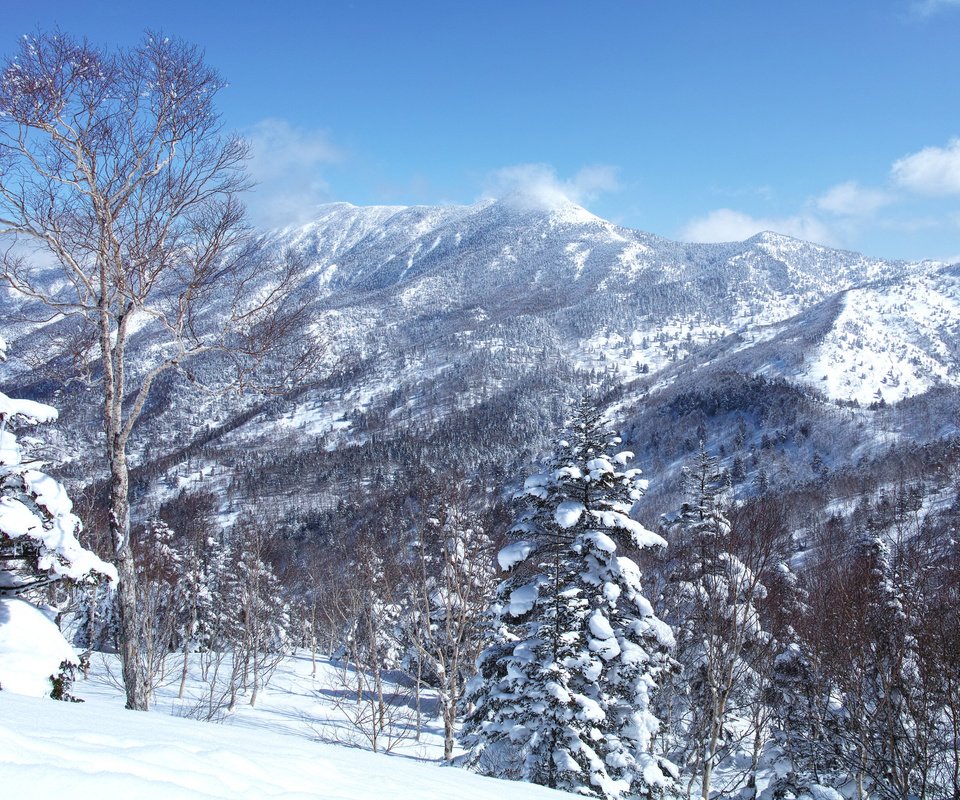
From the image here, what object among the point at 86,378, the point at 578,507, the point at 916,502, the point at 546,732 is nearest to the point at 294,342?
the point at 86,378

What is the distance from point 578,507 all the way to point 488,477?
545ft

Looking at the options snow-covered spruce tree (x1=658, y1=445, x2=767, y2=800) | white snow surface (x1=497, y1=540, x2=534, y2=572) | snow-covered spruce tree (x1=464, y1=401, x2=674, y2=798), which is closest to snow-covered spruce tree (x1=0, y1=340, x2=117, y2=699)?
white snow surface (x1=497, y1=540, x2=534, y2=572)

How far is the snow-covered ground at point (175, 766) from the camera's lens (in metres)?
2.71

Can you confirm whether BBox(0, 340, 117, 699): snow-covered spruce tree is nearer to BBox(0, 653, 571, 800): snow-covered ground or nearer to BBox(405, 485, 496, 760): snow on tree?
BBox(0, 653, 571, 800): snow-covered ground

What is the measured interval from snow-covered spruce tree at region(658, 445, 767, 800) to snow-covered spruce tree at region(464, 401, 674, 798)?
158 centimetres

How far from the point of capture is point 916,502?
267 feet

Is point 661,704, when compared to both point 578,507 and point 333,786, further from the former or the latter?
point 333,786

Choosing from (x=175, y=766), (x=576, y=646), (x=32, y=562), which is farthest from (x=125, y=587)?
(x=576, y=646)

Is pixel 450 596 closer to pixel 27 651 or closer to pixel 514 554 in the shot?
pixel 514 554

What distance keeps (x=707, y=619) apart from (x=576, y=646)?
3805 millimetres

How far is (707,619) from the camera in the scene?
12.5 metres

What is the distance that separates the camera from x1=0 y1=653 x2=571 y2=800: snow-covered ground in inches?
107

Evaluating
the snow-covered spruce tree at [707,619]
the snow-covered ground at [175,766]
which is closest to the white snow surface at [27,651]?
the snow-covered ground at [175,766]

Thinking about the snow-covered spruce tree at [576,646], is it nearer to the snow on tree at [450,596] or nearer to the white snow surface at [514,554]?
the white snow surface at [514,554]
